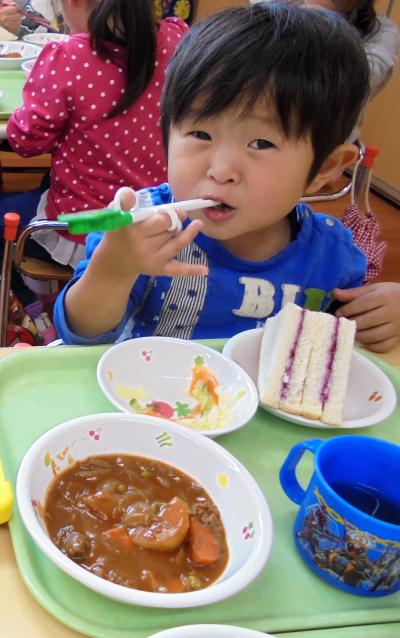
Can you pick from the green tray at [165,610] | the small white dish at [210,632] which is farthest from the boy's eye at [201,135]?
the small white dish at [210,632]

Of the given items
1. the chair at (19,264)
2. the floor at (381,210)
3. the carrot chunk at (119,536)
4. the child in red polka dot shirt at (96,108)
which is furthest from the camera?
the floor at (381,210)

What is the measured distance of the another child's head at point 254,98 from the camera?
0.85 metres

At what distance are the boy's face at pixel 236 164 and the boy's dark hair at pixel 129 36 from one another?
776 mm

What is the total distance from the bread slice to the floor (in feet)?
8.03

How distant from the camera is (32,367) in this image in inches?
32.4

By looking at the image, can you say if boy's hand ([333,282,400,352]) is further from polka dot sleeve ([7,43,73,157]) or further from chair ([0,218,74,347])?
polka dot sleeve ([7,43,73,157])

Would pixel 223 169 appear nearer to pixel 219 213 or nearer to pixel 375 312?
pixel 219 213

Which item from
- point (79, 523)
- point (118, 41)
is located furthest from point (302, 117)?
point (118, 41)

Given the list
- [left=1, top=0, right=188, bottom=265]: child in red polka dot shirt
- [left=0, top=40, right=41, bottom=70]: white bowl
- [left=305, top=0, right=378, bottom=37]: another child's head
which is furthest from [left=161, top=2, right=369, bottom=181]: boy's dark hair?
[left=305, top=0, right=378, bottom=37]: another child's head

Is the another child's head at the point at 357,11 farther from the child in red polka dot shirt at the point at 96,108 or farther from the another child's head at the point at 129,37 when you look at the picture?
the another child's head at the point at 129,37

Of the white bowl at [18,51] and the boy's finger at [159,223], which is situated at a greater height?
the boy's finger at [159,223]

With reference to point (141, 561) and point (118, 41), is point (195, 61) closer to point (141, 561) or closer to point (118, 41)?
point (141, 561)

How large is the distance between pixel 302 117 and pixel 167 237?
11.6 inches

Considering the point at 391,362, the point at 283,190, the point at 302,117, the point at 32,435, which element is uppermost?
the point at 302,117
